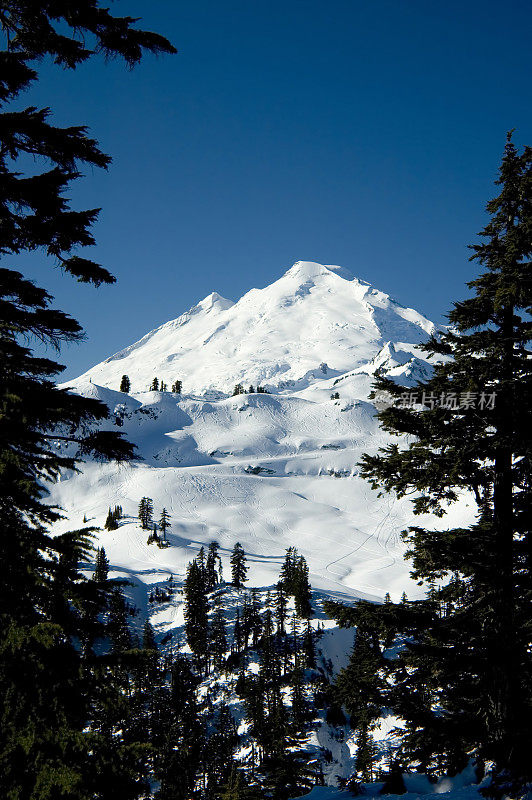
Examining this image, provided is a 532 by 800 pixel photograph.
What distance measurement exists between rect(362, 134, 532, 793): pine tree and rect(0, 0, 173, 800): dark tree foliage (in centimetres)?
563

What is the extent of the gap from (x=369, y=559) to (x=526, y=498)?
13429 cm

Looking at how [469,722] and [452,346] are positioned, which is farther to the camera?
[452,346]

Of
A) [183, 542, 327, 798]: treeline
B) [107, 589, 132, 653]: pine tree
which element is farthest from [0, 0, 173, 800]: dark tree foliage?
[183, 542, 327, 798]: treeline

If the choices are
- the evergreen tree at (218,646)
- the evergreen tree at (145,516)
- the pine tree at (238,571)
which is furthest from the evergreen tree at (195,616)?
the evergreen tree at (145,516)

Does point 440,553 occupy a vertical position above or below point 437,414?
below

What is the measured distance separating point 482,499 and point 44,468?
8.88 metres

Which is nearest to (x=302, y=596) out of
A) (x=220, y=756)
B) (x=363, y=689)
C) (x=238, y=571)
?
(x=238, y=571)

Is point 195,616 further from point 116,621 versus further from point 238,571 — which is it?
point 116,621

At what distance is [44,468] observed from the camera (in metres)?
7.82

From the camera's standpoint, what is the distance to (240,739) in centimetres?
6681

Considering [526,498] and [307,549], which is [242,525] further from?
[526,498]

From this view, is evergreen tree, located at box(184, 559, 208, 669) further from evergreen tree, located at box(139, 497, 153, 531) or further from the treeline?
evergreen tree, located at box(139, 497, 153, 531)

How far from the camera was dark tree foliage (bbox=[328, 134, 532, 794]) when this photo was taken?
822 cm

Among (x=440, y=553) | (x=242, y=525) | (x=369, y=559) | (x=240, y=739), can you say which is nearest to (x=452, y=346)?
(x=440, y=553)
